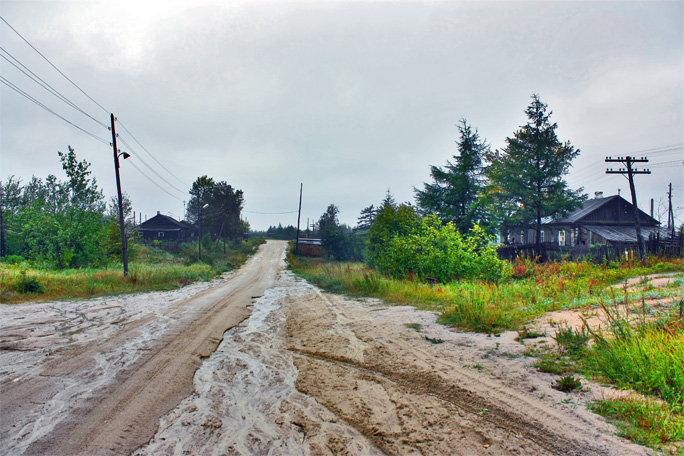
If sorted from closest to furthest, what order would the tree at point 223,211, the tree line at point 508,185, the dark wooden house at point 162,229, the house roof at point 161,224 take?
the tree line at point 508,185
the tree at point 223,211
the dark wooden house at point 162,229
the house roof at point 161,224

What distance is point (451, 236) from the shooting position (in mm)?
14000

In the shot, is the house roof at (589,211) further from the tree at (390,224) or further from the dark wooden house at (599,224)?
the tree at (390,224)

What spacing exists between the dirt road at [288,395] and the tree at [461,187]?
21.0 metres

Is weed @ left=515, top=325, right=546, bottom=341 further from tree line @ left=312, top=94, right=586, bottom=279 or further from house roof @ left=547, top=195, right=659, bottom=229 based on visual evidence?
house roof @ left=547, top=195, right=659, bottom=229

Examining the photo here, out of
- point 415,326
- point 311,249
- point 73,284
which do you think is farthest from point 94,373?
point 311,249

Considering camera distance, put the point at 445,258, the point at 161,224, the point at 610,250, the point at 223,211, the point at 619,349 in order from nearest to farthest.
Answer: the point at 619,349 → the point at 445,258 → the point at 610,250 → the point at 223,211 → the point at 161,224

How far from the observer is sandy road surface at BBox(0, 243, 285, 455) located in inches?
129

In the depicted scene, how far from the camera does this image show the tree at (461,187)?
85.8ft

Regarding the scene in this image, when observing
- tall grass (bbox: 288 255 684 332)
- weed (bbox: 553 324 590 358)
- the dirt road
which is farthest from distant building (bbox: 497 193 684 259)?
the dirt road

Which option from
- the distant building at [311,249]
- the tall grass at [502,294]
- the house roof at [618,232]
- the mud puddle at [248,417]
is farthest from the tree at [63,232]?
the house roof at [618,232]

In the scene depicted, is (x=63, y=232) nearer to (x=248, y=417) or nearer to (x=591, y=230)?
(x=248, y=417)

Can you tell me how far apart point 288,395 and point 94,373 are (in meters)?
2.96

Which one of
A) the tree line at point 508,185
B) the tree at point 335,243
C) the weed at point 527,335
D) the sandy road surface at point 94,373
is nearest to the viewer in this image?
the sandy road surface at point 94,373

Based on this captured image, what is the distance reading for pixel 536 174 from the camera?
26.4 m
